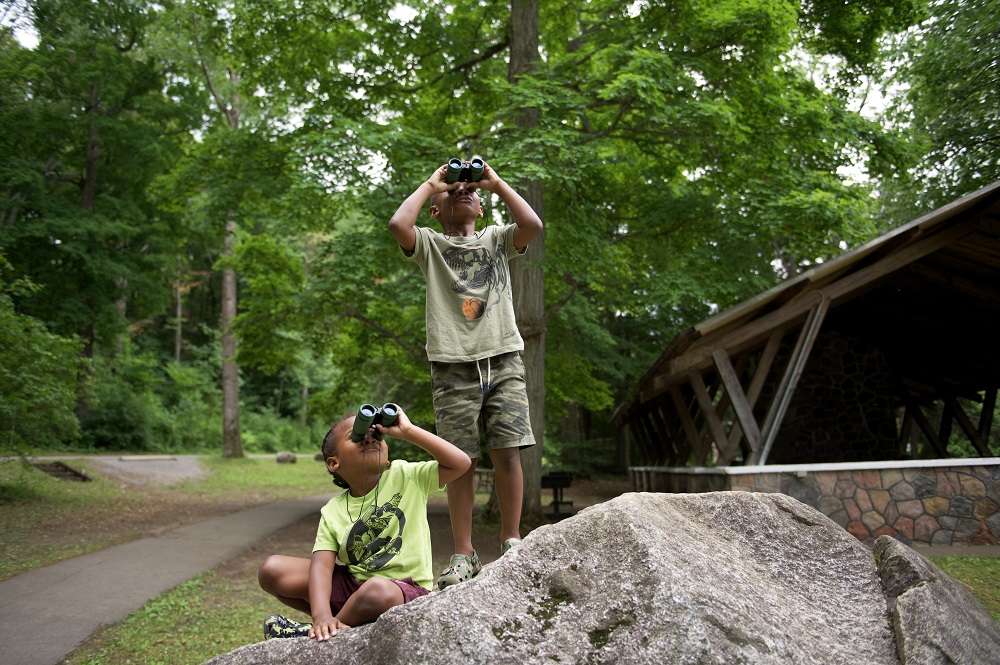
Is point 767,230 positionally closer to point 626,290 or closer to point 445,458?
point 626,290

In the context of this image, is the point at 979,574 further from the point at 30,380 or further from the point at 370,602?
the point at 30,380

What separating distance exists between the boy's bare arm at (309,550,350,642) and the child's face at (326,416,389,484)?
29 cm

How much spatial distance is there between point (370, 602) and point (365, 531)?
38 cm

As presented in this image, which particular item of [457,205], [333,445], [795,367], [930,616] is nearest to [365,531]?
[333,445]

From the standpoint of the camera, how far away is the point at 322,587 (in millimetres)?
2521

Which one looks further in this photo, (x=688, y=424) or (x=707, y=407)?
(x=688, y=424)

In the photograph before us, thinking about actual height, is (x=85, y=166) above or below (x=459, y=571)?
above

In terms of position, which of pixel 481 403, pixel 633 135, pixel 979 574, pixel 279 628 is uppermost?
pixel 633 135

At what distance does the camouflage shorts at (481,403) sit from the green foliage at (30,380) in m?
7.70

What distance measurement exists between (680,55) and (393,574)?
7.78 m

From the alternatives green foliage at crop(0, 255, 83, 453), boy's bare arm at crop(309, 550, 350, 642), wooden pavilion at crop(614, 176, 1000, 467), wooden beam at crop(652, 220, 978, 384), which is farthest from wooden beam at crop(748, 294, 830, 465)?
green foliage at crop(0, 255, 83, 453)

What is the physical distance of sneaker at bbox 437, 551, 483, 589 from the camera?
2.47 meters

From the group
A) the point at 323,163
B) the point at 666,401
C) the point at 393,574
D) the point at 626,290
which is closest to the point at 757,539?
the point at 393,574

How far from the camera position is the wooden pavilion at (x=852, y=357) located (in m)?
7.93
